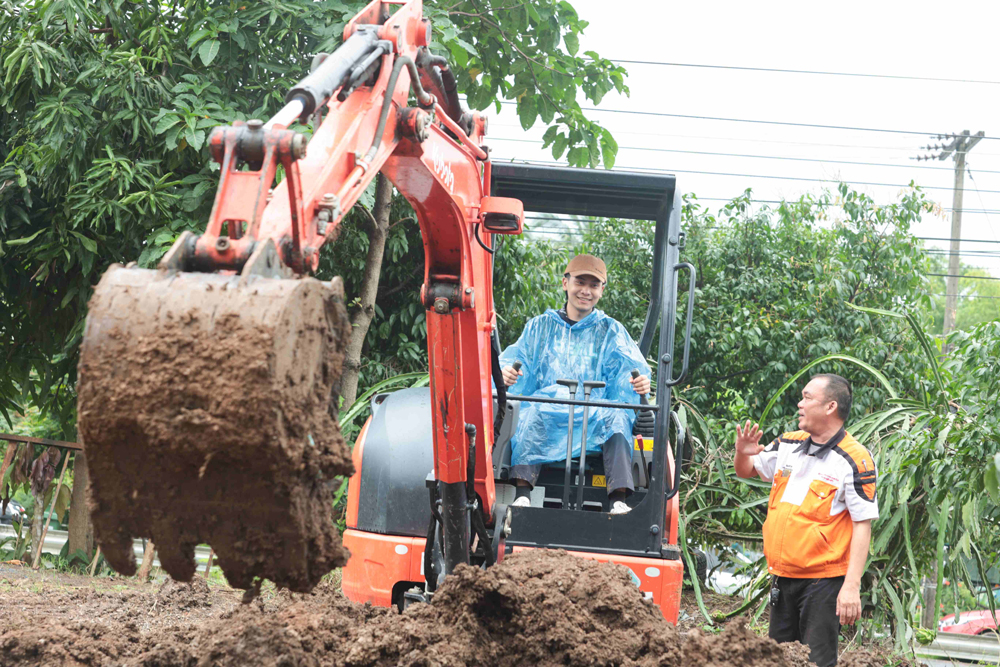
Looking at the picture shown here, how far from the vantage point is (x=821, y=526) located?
4.23 meters

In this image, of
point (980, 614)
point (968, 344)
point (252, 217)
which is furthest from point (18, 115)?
point (980, 614)

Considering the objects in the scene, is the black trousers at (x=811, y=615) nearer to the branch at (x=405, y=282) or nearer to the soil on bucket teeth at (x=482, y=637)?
the soil on bucket teeth at (x=482, y=637)

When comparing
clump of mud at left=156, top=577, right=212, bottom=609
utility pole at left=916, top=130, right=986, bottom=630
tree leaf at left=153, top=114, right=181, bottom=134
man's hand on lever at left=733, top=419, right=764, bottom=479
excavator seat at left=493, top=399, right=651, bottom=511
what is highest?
utility pole at left=916, top=130, right=986, bottom=630

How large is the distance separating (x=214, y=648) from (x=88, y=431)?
151 centimetres

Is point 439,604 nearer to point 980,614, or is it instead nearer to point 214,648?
point 214,648

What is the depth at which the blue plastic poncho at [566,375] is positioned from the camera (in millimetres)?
4492

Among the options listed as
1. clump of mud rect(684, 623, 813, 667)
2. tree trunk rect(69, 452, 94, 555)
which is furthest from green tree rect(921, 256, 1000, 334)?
clump of mud rect(684, 623, 813, 667)

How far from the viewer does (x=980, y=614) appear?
1221 centimetres

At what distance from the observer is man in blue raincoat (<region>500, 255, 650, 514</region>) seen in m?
4.39

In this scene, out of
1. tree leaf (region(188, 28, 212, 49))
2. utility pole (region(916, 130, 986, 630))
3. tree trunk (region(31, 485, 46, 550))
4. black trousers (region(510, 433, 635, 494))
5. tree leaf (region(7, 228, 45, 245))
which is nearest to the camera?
black trousers (region(510, 433, 635, 494))

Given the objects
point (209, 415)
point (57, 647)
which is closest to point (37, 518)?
point (57, 647)

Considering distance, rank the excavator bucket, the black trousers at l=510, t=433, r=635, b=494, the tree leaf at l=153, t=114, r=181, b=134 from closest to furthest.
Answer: the excavator bucket → the black trousers at l=510, t=433, r=635, b=494 → the tree leaf at l=153, t=114, r=181, b=134

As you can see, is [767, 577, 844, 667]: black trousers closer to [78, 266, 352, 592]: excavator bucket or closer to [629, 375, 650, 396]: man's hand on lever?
[629, 375, 650, 396]: man's hand on lever

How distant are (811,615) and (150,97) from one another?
17.6 feet
